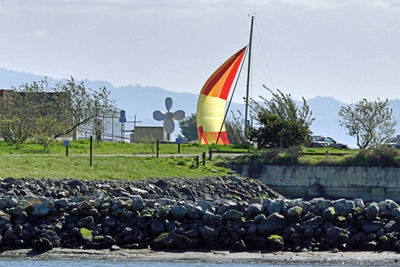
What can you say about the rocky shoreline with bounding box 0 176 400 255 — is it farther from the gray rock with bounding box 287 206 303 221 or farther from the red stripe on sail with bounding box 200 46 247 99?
the red stripe on sail with bounding box 200 46 247 99

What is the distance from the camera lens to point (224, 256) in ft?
92.7

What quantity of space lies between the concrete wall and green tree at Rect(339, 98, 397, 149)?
14.8 m

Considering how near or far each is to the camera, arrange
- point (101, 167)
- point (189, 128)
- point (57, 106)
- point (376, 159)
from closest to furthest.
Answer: point (101, 167)
point (376, 159)
point (57, 106)
point (189, 128)

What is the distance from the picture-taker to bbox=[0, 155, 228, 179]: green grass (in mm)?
40719

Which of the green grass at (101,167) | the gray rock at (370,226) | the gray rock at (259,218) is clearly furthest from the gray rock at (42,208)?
the gray rock at (370,226)

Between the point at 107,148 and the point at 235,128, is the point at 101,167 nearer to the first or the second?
the point at 107,148

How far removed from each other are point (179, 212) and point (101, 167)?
14447mm

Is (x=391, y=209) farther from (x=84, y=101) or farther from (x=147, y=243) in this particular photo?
(x=84, y=101)

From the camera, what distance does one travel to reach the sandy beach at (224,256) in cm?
2784

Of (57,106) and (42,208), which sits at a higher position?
(57,106)

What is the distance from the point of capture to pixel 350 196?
164ft

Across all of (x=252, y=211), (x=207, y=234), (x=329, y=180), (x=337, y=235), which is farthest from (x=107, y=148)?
(x=337, y=235)

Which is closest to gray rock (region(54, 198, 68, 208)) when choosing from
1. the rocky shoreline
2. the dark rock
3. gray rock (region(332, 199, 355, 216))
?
the rocky shoreline

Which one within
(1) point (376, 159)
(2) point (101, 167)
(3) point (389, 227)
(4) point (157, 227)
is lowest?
(4) point (157, 227)
